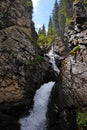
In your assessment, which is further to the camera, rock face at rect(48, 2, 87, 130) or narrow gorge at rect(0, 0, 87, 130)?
narrow gorge at rect(0, 0, 87, 130)

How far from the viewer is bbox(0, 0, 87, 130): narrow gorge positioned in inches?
869

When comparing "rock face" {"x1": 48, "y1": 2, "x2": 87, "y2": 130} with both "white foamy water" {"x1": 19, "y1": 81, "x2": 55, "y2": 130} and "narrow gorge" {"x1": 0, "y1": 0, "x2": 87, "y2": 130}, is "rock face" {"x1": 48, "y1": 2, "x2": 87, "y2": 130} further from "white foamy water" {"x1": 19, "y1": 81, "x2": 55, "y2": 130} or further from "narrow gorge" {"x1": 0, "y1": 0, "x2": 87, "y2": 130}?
"white foamy water" {"x1": 19, "y1": 81, "x2": 55, "y2": 130}

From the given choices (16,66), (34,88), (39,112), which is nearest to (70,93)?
(39,112)

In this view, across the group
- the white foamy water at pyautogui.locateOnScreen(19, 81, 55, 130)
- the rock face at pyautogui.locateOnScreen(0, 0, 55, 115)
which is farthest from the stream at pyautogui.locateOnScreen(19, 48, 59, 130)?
the rock face at pyautogui.locateOnScreen(0, 0, 55, 115)

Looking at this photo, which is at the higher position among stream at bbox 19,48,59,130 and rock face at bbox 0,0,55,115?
rock face at bbox 0,0,55,115

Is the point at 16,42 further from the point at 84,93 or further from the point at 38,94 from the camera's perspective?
the point at 84,93

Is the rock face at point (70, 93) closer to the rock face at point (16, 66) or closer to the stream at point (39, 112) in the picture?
the stream at point (39, 112)

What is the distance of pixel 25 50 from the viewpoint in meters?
28.3

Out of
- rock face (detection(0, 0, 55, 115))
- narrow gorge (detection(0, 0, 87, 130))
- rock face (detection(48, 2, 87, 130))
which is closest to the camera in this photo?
rock face (detection(48, 2, 87, 130))

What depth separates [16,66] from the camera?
84.7ft

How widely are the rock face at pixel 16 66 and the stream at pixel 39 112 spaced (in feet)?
2.62

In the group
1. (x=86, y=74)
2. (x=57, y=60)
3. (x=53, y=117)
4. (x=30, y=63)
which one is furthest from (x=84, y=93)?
(x=57, y=60)

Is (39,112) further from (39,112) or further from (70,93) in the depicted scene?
(70,93)

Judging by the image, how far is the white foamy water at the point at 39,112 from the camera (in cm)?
2367
